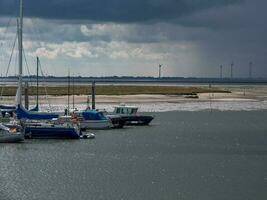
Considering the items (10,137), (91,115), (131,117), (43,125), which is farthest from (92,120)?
(10,137)

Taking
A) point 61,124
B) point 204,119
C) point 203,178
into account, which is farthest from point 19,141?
point 204,119

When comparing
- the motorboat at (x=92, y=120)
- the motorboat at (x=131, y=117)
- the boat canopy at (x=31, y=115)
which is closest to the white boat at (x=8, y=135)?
the boat canopy at (x=31, y=115)

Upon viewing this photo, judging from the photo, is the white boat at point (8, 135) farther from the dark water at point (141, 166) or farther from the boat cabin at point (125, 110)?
the boat cabin at point (125, 110)

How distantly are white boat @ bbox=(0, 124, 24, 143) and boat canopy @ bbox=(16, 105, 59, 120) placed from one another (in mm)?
5007

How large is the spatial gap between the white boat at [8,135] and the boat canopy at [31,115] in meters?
5.01

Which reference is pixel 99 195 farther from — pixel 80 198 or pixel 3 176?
pixel 3 176

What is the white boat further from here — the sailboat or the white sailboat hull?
the sailboat

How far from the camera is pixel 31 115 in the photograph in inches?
2694

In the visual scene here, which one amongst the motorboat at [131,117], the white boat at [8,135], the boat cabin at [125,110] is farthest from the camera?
the boat cabin at [125,110]

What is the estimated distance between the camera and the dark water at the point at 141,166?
39.7 m

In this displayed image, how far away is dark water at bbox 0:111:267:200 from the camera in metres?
39.7

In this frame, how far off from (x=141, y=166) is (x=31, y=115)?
2248 centimetres

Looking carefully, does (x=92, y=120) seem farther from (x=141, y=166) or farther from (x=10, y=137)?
(x=141, y=166)

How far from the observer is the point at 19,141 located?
205 feet
